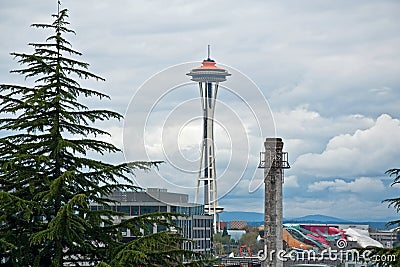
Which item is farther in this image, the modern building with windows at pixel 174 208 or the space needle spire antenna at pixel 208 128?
the space needle spire antenna at pixel 208 128

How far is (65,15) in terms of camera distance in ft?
45.2

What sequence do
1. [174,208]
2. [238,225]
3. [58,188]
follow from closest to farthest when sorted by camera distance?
1. [58,188]
2. [174,208]
3. [238,225]

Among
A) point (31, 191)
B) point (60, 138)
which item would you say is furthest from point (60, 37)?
point (31, 191)

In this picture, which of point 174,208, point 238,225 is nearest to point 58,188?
point 174,208

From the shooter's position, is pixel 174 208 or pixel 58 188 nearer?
pixel 58 188

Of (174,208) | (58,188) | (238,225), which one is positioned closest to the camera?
(58,188)

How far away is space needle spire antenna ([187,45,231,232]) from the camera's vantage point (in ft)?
536

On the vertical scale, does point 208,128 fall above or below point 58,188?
above

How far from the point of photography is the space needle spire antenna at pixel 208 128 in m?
163

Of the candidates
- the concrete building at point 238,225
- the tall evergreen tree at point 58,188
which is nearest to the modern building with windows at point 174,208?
the tall evergreen tree at point 58,188

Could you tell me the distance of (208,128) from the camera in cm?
17050

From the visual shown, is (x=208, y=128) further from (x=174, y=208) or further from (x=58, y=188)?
(x=58, y=188)

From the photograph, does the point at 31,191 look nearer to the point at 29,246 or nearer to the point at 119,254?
the point at 29,246

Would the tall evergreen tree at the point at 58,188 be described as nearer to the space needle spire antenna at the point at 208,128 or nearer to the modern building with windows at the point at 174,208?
the modern building with windows at the point at 174,208
